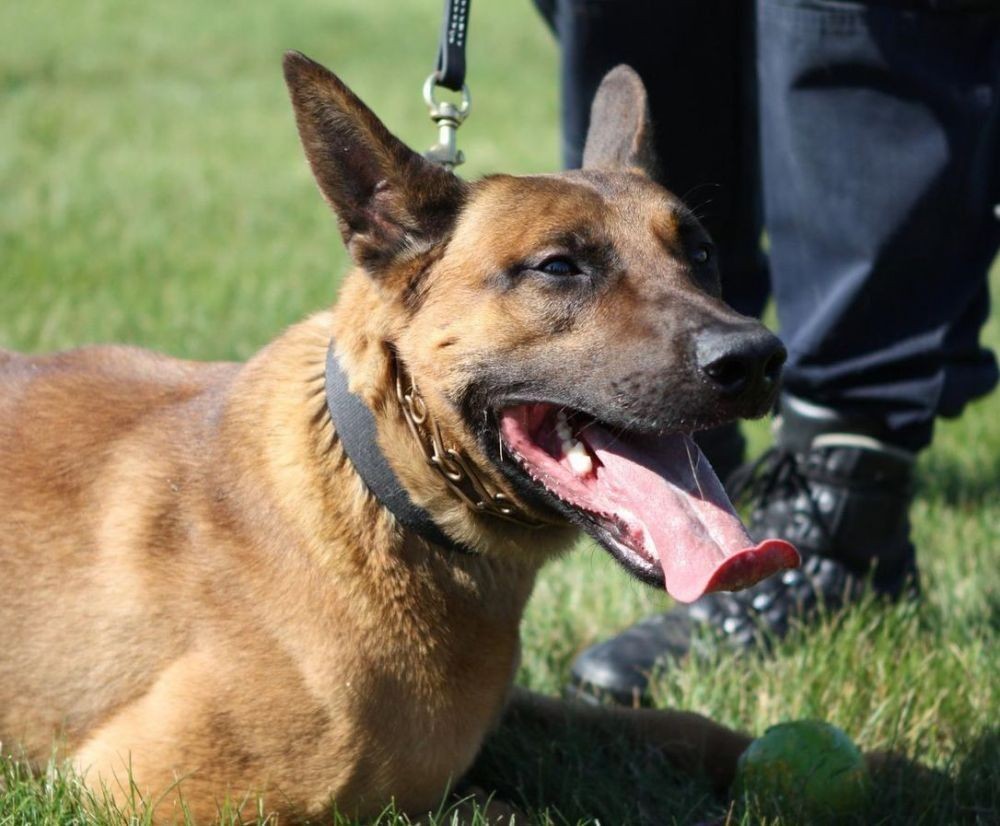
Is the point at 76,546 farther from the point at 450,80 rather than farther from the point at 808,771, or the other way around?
the point at 808,771

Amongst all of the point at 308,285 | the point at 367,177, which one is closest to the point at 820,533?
the point at 367,177

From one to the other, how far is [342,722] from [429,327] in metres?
0.78

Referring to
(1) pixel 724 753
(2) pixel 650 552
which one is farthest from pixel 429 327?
(1) pixel 724 753

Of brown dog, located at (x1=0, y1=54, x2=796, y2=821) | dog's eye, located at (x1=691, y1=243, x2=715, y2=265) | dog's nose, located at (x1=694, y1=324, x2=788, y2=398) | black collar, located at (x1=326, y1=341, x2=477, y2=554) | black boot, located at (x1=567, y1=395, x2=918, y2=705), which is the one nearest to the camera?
dog's nose, located at (x1=694, y1=324, x2=788, y2=398)

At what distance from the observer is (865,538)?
13.6 ft

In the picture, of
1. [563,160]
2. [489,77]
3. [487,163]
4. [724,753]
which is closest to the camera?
[724,753]

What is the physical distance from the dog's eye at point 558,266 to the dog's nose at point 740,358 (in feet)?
1.04

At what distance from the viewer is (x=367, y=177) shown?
2.92 meters

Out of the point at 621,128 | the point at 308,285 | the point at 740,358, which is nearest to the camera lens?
the point at 740,358

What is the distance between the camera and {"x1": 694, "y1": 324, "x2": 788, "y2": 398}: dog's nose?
8.53ft

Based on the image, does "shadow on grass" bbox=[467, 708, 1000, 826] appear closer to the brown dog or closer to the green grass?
the green grass

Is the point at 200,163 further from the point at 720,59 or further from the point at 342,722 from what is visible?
the point at 342,722

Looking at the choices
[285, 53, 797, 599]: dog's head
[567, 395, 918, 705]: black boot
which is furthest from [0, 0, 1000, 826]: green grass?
[285, 53, 797, 599]: dog's head

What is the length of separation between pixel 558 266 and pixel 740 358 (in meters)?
0.43
